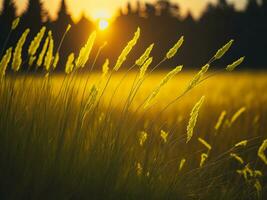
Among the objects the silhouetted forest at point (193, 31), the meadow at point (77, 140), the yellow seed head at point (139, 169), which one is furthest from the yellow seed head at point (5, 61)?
the silhouetted forest at point (193, 31)

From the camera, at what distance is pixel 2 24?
34.0 metres

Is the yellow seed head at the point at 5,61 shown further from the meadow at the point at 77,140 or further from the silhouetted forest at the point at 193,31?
the silhouetted forest at the point at 193,31

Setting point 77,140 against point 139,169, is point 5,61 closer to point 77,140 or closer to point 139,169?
point 77,140

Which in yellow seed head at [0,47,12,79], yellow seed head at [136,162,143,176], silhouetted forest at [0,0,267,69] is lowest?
yellow seed head at [136,162,143,176]

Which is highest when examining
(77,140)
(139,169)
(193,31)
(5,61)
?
(193,31)

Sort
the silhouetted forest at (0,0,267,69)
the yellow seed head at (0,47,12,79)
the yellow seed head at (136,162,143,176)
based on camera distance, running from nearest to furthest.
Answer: the yellow seed head at (0,47,12,79)
the yellow seed head at (136,162,143,176)
the silhouetted forest at (0,0,267,69)

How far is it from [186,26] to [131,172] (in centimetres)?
5724

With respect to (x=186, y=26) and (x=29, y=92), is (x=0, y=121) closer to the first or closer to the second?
(x=29, y=92)

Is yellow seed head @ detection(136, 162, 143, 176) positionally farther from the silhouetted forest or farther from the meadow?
the silhouetted forest

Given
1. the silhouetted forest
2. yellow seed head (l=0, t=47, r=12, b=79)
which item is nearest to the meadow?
yellow seed head (l=0, t=47, r=12, b=79)

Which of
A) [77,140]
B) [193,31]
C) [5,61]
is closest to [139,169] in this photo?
[77,140]

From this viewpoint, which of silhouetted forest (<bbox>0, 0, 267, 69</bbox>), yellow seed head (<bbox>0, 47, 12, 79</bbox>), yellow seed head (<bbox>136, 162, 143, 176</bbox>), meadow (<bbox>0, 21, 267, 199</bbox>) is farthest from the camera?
silhouetted forest (<bbox>0, 0, 267, 69</bbox>)

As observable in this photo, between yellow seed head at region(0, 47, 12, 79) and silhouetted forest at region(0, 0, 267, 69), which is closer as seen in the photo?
yellow seed head at region(0, 47, 12, 79)

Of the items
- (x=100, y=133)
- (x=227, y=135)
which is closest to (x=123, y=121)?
(x=100, y=133)
